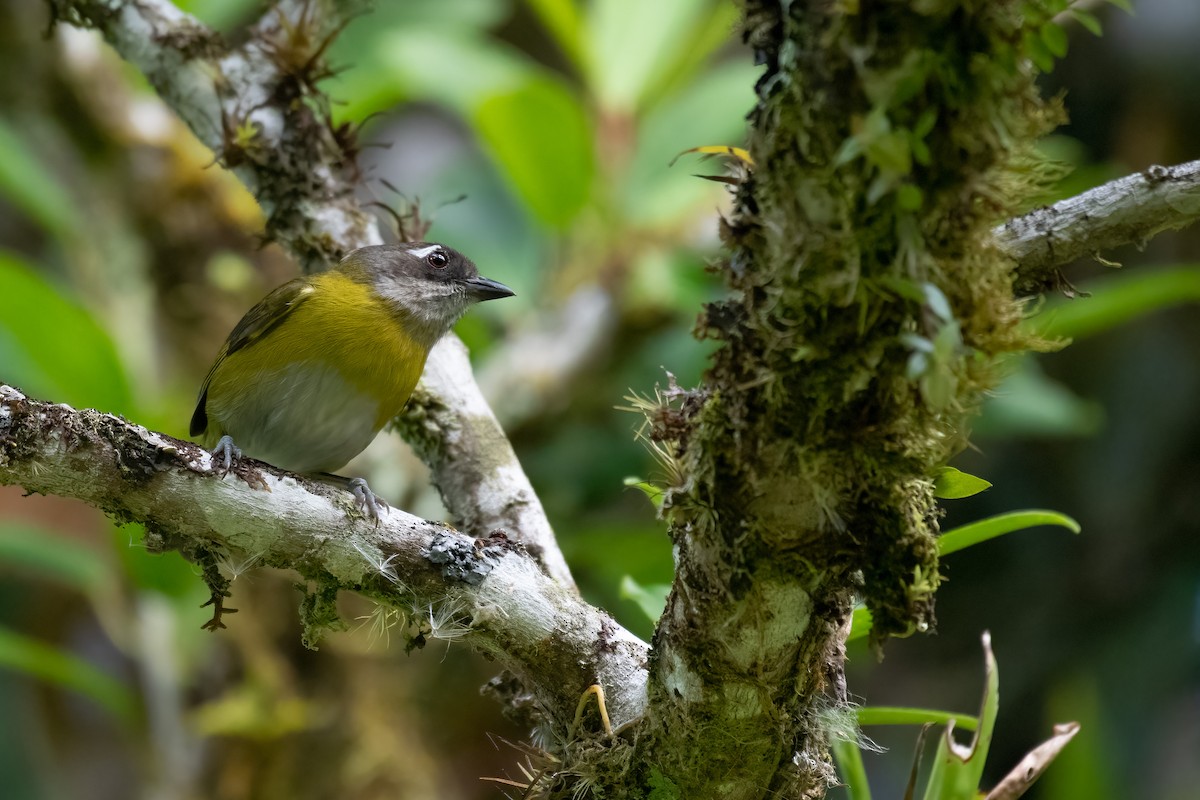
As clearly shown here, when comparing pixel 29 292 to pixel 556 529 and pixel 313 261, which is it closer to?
pixel 313 261

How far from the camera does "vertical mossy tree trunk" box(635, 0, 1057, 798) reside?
51.3 inches

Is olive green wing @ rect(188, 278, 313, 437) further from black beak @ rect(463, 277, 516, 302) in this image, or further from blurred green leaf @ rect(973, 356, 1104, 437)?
blurred green leaf @ rect(973, 356, 1104, 437)

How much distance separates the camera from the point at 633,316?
4.90 metres

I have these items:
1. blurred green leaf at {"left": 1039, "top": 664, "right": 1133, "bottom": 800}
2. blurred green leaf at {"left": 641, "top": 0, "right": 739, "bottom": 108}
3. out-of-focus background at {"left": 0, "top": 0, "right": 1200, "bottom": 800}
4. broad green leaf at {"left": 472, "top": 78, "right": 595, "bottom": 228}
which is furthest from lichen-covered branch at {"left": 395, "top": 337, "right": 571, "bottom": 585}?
blurred green leaf at {"left": 641, "top": 0, "right": 739, "bottom": 108}

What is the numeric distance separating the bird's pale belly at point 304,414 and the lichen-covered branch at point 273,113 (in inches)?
10.7

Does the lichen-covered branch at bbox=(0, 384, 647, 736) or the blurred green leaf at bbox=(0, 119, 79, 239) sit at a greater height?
the blurred green leaf at bbox=(0, 119, 79, 239)

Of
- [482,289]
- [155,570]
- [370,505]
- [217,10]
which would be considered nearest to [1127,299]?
[482,289]

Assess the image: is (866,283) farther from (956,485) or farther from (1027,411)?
(1027,411)

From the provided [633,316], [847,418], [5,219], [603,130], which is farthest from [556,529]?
[5,219]

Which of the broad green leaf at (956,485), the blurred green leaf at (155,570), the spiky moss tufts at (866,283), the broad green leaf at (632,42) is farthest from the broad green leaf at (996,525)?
the broad green leaf at (632,42)

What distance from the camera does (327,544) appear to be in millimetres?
1889

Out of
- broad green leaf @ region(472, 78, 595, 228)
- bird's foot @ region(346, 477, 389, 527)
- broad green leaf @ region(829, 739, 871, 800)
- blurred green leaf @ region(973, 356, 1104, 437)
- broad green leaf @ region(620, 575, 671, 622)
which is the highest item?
broad green leaf @ region(472, 78, 595, 228)

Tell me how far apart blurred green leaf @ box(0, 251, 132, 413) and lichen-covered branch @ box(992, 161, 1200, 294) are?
3349 mm

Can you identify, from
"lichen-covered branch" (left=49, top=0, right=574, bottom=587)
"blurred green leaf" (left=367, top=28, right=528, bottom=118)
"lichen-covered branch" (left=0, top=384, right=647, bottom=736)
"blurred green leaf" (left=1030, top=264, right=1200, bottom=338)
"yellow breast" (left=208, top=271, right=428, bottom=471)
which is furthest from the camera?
"blurred green leaf" (left=367, top=28, right=528, bottom=118)
